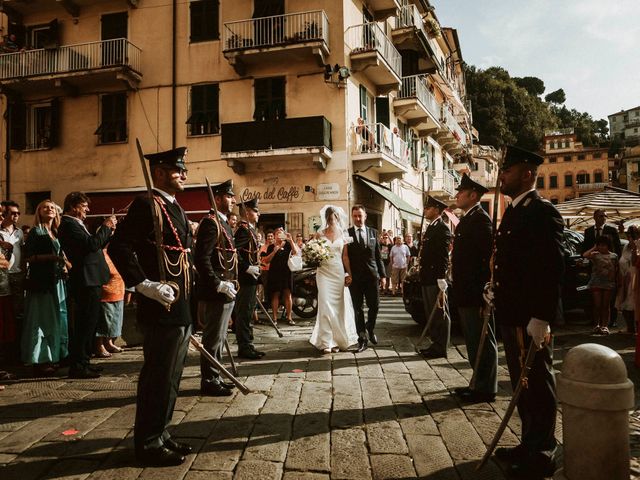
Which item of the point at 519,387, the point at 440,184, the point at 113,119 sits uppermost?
the point at 113,119

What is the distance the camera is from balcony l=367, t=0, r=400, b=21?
2039 centimetres

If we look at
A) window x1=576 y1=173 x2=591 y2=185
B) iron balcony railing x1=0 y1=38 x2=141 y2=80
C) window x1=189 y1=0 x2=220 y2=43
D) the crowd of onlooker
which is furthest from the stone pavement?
window x1=576 y1=173 x2=591 y2=185

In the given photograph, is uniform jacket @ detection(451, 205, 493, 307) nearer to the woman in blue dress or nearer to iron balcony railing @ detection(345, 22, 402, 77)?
the woman in blue dress

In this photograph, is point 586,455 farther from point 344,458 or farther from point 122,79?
point 122,79

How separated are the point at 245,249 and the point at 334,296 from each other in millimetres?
1467

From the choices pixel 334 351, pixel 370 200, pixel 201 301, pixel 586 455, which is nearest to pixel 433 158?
pixel 370 200

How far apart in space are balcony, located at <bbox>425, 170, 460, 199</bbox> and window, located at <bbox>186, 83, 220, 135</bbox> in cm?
1297

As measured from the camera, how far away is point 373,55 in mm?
17938

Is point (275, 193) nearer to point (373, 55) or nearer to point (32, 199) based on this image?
point (373, 55)

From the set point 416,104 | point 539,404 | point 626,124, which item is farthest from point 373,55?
point 626,124

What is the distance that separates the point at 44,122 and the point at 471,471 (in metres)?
22.0

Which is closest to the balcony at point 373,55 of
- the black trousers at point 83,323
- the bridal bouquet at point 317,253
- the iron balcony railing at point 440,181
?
the iron balcony railing at point 440,181

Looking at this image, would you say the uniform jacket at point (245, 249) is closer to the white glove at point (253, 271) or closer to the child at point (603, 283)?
the white glove at point (253, 271)

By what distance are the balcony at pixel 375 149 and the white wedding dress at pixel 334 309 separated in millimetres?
11346
